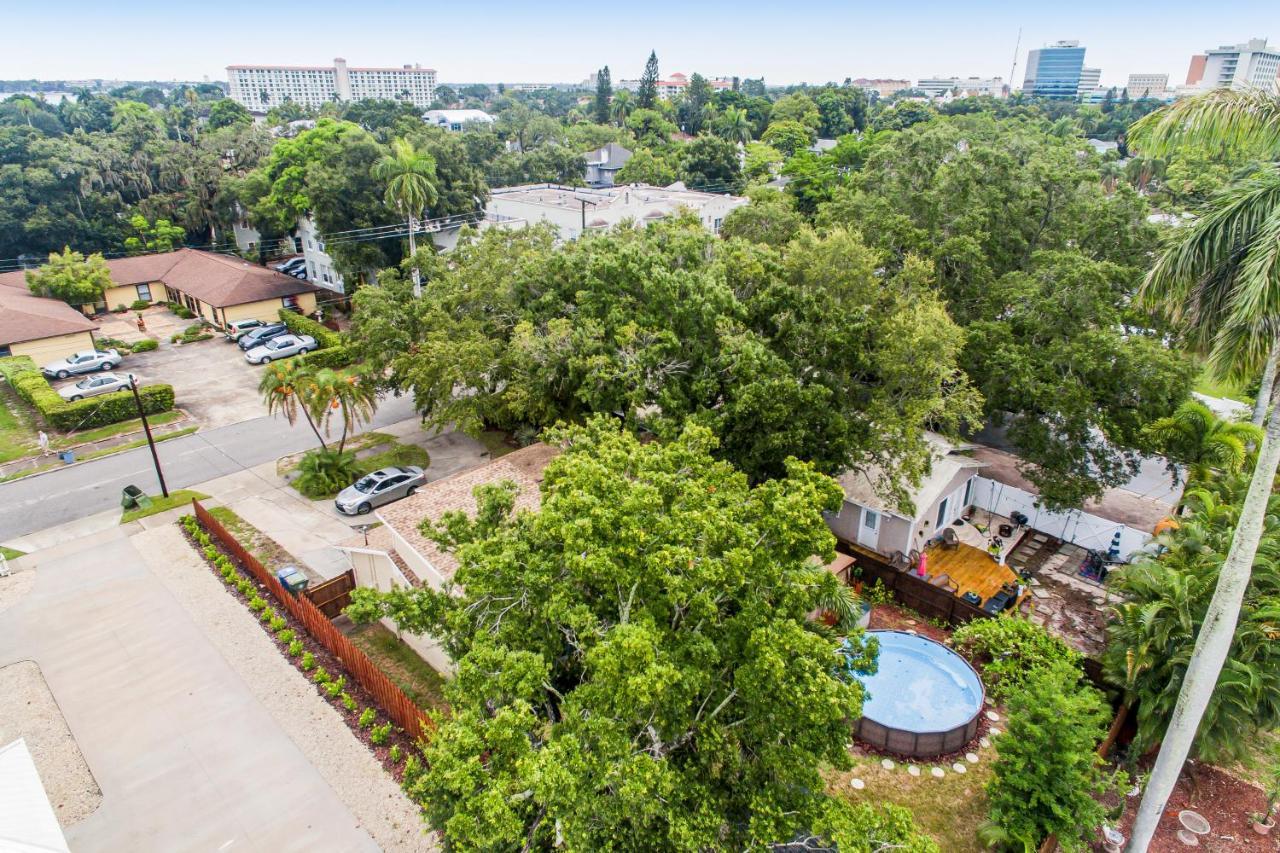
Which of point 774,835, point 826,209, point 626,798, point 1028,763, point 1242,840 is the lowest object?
point 1242,840

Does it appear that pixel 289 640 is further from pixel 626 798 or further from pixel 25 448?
pixel 25 448

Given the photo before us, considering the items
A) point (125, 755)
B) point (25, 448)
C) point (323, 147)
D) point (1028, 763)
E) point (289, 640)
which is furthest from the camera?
point (323, 147)

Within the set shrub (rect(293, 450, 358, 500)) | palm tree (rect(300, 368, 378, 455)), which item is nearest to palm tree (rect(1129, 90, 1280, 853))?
palm tree (rect(300, 368, 378, 455))

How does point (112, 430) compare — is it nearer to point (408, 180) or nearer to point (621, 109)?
point (408, 180)

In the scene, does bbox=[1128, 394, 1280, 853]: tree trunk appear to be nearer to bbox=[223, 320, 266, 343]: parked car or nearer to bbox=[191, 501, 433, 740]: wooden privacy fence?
bbox=[191, 501, 433, 740]: wooden privacy fence

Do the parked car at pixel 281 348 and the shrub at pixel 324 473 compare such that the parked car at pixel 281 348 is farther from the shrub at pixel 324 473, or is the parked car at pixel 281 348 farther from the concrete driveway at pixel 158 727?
the concrete driveway at pixel 158 727

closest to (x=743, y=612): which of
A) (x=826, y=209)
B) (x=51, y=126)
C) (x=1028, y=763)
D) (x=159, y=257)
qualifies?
(x=1028, y=763)
